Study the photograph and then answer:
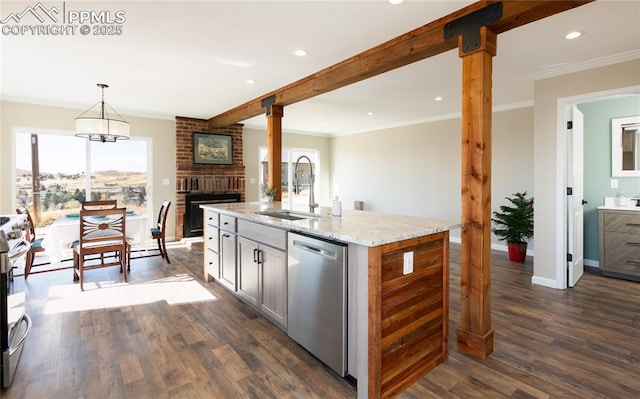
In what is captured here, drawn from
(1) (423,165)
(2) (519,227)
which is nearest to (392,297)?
(2) (519,227)

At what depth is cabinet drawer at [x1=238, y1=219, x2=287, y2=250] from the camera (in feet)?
8.20

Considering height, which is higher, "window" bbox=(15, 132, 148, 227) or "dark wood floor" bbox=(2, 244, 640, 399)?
"window" bbox=(15, 132, 148, 227)

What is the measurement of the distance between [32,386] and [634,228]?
5923 mm

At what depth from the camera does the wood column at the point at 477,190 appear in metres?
2.23

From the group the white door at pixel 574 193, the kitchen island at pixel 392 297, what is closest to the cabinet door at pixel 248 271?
the kitchen island at pixel 392 297

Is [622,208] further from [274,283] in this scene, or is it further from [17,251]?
[17,251]

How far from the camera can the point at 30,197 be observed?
5250 mm

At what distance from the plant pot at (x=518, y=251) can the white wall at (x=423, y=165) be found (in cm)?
88

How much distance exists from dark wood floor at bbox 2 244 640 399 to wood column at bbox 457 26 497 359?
27 centimetres

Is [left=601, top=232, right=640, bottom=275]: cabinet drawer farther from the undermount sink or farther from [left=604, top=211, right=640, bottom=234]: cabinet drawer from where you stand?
the undermount sink

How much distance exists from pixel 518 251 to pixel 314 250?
400 cm

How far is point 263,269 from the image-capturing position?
9.18ft

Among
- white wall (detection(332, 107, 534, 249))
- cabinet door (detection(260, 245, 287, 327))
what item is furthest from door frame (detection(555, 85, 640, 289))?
cabinet door (detection(260, 245, 287, 327))

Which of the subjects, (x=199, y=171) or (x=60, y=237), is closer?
(x=60, y=237)
